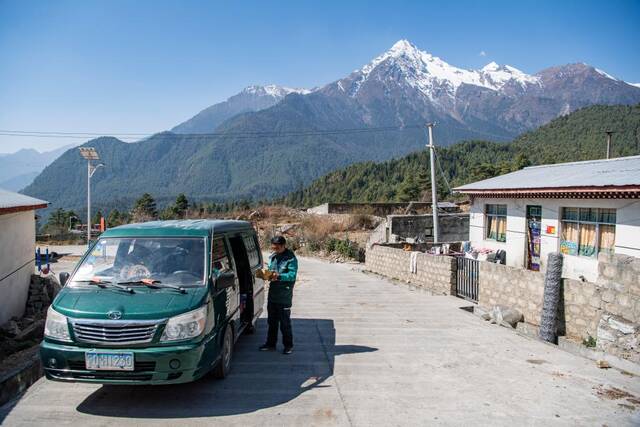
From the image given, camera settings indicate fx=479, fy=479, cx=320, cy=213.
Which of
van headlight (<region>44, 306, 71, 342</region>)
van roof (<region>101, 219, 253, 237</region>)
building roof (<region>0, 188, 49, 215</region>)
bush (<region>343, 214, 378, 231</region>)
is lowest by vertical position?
bush (<region>343, 214, 378, 231</region>)

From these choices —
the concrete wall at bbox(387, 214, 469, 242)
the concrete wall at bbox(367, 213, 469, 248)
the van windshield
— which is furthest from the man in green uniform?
the concrete wall at bbox(387, 214, 469, 242)

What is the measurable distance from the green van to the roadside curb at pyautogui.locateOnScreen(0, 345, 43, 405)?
870 millimetres

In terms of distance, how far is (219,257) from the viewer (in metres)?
6.00

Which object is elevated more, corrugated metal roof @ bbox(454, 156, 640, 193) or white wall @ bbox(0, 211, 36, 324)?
corrugated metal roof @ bbox(454, 156, 640, 193)

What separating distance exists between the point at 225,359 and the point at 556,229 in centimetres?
1348

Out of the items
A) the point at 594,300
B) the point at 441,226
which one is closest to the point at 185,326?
the point at 594,300

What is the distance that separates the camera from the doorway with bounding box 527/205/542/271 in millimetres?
17109

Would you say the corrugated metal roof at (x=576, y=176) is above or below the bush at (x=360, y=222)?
above

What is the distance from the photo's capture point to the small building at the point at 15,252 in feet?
31.1

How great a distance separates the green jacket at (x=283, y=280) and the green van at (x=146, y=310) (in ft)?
2.14

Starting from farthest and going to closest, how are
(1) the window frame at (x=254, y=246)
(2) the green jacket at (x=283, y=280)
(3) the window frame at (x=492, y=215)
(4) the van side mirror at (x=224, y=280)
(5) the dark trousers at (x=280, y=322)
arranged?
(3) the window frame at (x=492, y=215) < (1) the window frame at (x=254, y=246) < (5) the dark trousers at (x=280, y=322) < (2) the green jacket at (x=283, y=280) < (4) the van side mirror at (x=224, y=280)

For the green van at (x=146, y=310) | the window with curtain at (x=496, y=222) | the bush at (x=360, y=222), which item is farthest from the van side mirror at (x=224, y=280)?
the bush at (x=360, y=222)

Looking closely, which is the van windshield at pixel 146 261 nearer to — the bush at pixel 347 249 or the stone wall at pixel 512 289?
the stone wall at pixel 512 289

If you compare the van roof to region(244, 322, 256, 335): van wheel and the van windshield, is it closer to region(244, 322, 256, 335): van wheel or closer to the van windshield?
the van windshield
